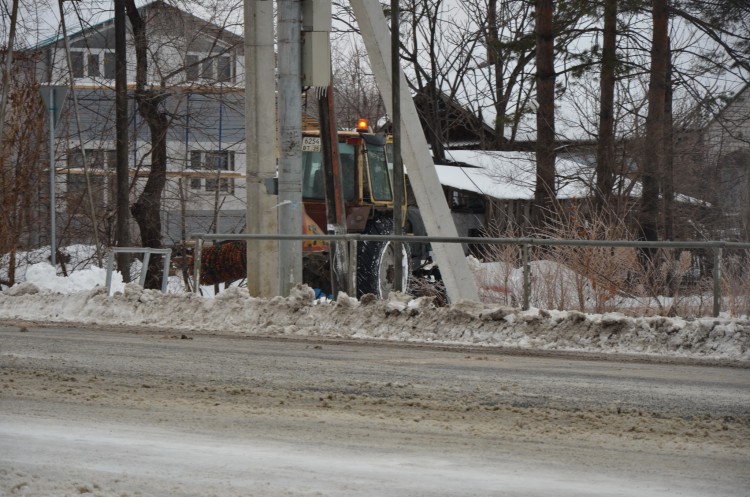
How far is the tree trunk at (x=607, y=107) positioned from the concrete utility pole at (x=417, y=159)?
29.9 feet

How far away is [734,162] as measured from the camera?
1175 inches

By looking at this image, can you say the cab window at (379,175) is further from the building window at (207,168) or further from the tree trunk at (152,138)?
the building window at (207,168)

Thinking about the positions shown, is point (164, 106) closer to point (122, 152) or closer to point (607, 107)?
point (122, 152)

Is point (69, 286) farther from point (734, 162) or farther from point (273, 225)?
point (734, 162)

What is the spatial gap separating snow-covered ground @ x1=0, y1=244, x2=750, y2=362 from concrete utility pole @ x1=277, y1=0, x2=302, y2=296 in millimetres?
867

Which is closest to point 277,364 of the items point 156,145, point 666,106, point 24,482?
point 24,482

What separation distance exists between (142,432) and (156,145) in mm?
19964

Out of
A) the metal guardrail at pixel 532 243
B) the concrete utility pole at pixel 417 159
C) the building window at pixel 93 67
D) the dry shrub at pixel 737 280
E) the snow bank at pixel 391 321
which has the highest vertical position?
the building window at pixel 93 67

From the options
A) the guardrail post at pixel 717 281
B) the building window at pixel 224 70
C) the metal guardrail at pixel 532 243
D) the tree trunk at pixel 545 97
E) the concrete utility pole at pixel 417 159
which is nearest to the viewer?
the metal guardrail at pixel 532 243

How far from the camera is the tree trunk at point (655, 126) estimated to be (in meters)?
23.8

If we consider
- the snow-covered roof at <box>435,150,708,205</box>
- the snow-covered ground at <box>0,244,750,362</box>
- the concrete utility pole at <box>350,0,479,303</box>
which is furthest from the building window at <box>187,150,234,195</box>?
the snow-covered ground at <box>0,244,750,362</box>

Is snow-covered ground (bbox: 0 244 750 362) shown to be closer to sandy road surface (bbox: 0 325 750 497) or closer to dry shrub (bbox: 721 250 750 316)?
sandy road surface (bbox: 0 325 750 497)

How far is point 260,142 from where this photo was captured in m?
14.9

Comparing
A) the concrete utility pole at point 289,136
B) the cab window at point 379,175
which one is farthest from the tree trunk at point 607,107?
the concrete utility pole at point 289,136
